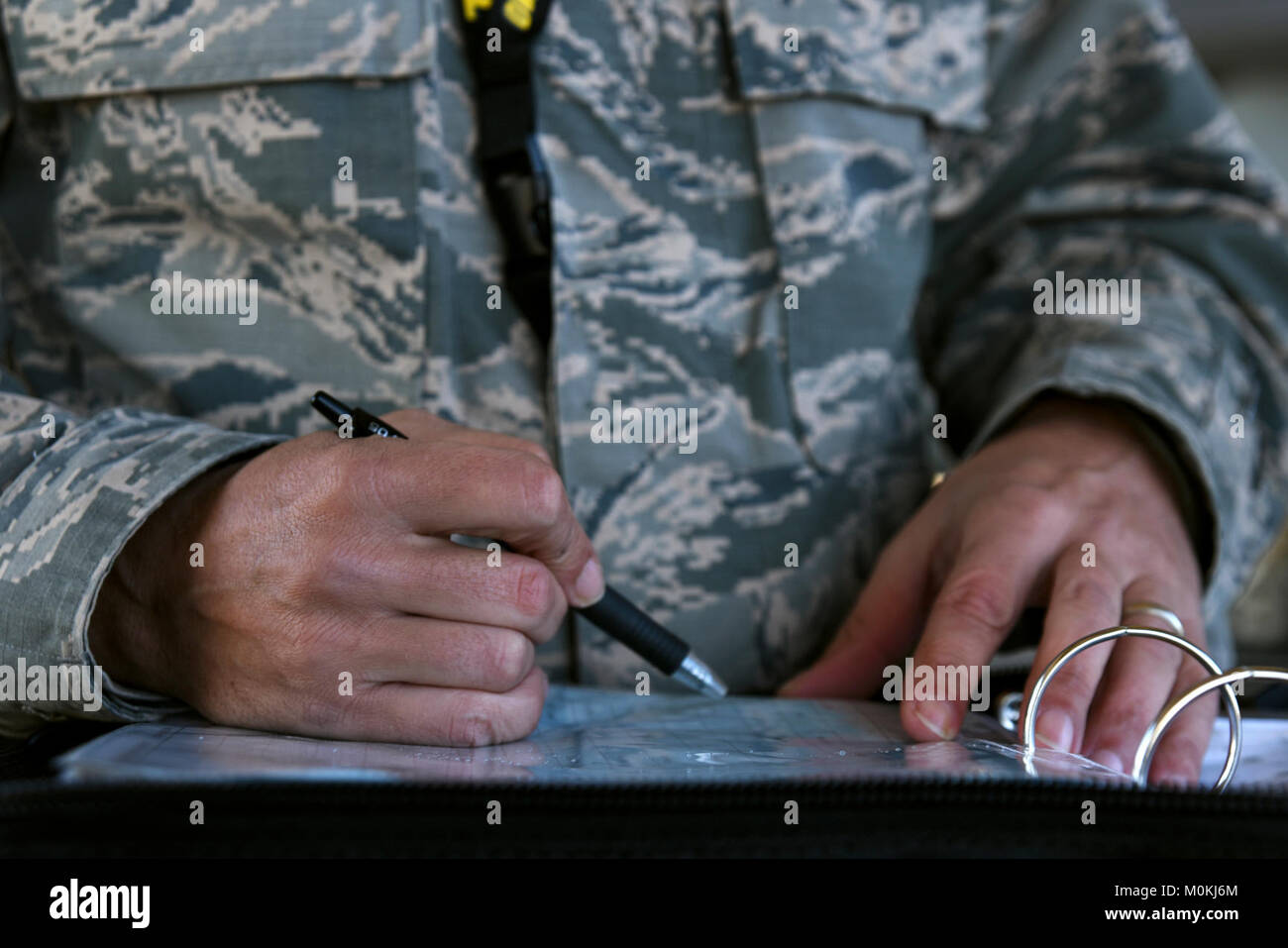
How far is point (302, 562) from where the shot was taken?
50cm

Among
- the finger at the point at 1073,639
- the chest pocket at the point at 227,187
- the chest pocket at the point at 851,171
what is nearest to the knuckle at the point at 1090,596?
the finger at the point at 1073,639

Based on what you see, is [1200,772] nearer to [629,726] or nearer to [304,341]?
[629,726]

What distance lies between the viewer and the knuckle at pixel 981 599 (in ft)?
1.97

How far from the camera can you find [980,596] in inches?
24.0

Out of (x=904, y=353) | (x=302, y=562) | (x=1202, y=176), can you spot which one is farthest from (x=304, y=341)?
(x=1202, y=176)

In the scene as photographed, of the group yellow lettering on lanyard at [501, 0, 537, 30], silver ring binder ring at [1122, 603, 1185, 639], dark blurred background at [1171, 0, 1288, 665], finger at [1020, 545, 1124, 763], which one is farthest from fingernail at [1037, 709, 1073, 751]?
dark blurred background at [1171, 0, 1288, 665]

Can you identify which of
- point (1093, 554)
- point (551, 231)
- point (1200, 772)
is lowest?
point (1200, 772)

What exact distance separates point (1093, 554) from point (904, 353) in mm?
271

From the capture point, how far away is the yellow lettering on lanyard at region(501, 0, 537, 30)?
714 millimetres

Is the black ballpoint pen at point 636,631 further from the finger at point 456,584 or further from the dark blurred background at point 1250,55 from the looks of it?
the dark blurred background at point 1250,55

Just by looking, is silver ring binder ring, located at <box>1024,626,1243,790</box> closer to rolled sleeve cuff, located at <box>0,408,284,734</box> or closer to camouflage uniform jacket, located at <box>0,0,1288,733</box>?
camouflage uniform jacket, located at <box>0,0,1288,733</box>

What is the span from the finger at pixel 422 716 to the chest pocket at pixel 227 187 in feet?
0.94

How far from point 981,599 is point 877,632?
0.11 meters
